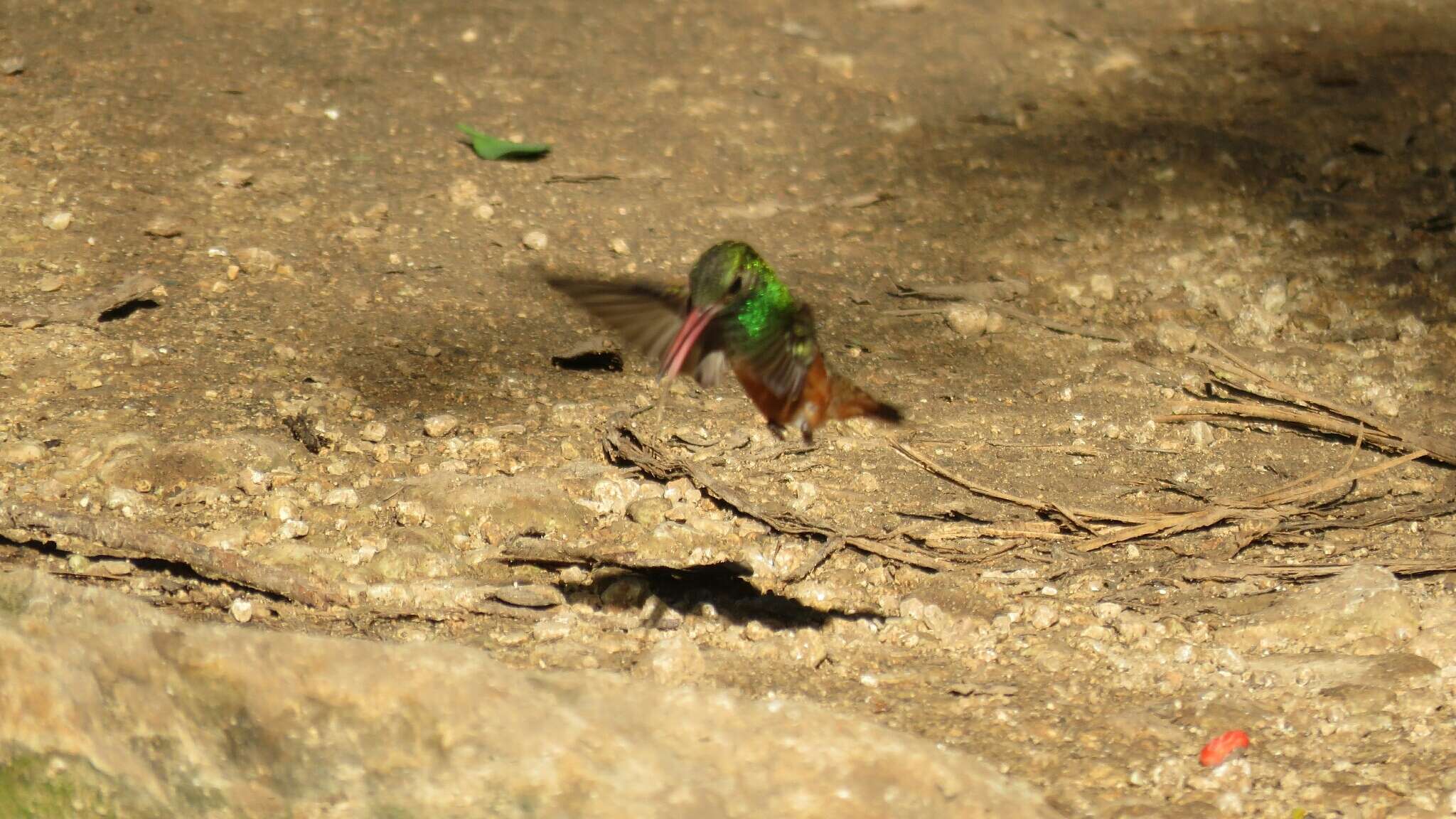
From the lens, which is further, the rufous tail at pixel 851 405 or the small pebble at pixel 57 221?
the small pebble at pixel 57 221

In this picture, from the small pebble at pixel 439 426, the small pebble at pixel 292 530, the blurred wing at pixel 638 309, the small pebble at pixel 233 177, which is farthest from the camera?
the small pebble at pixel 233 177

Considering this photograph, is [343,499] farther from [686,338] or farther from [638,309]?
[686,338]

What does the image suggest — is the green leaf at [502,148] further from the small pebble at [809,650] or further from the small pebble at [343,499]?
the small pebble at [809,650]

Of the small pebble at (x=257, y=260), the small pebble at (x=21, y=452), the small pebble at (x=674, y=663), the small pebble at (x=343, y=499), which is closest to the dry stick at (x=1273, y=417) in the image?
the small pebble at (x=674, y=663)

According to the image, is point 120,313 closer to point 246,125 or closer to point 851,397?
Answer: point 246,125

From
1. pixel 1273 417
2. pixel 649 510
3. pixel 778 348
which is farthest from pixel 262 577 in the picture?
pixel 1273 417

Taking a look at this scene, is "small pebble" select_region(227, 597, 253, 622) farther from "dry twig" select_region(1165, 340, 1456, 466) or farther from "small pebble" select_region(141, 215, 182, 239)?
"dry twig" select_region(1165, 340, 1456, 466)
